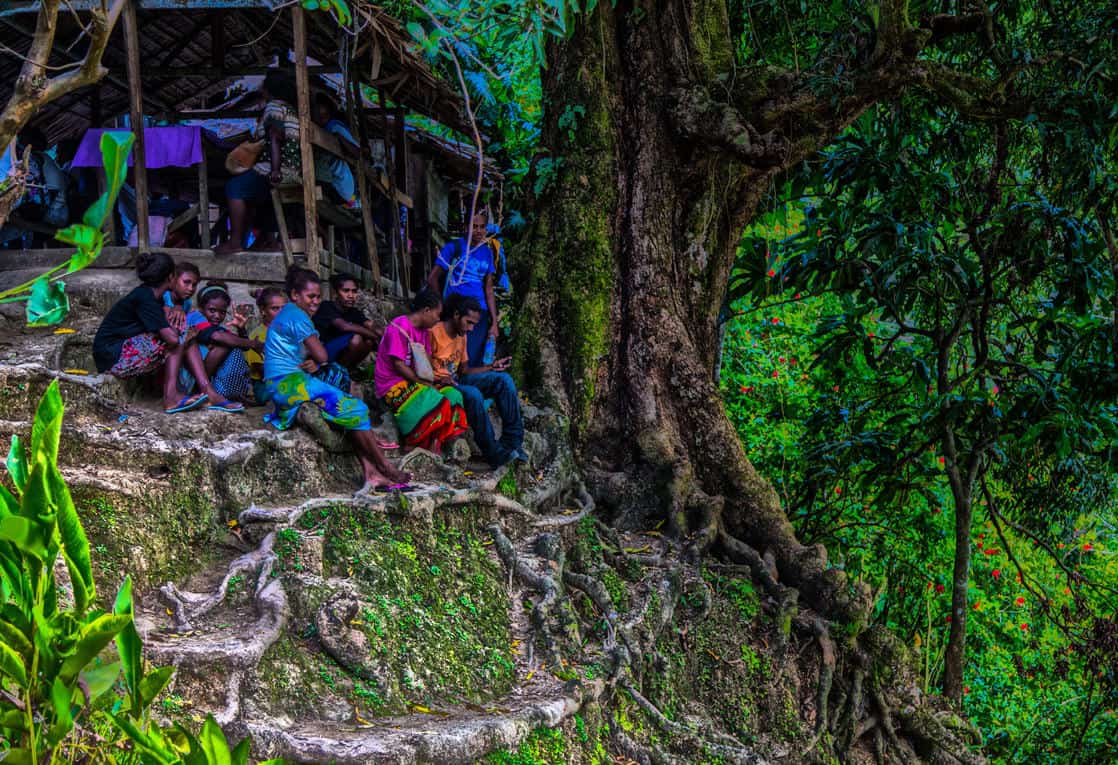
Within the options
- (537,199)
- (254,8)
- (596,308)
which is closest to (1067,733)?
(596,308)

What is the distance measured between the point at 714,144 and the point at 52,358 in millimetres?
4279

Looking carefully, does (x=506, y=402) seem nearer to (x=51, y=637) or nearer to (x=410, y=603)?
(x=410, y=603)

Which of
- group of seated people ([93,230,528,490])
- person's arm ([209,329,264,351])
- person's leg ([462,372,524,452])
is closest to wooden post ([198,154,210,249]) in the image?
group of seated people ([93,230,528,490])

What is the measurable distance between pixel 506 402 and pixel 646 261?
1.62 m

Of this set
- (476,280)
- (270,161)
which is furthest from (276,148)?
(476,280)

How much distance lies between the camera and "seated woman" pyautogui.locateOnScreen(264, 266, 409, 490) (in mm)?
5367

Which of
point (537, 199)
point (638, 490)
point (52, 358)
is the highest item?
point (537, 199)

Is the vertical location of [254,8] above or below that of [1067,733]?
above

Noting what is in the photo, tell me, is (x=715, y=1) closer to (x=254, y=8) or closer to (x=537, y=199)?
(x=537, y=199)

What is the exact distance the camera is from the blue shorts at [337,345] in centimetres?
650

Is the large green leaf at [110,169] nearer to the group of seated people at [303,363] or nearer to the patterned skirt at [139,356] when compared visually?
the group of seated people at [303,363]

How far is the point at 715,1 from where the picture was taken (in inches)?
288

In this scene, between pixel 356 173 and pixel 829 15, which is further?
pixel 356 173

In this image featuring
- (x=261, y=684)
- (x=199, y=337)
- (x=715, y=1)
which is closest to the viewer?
(x=261, y=684)
